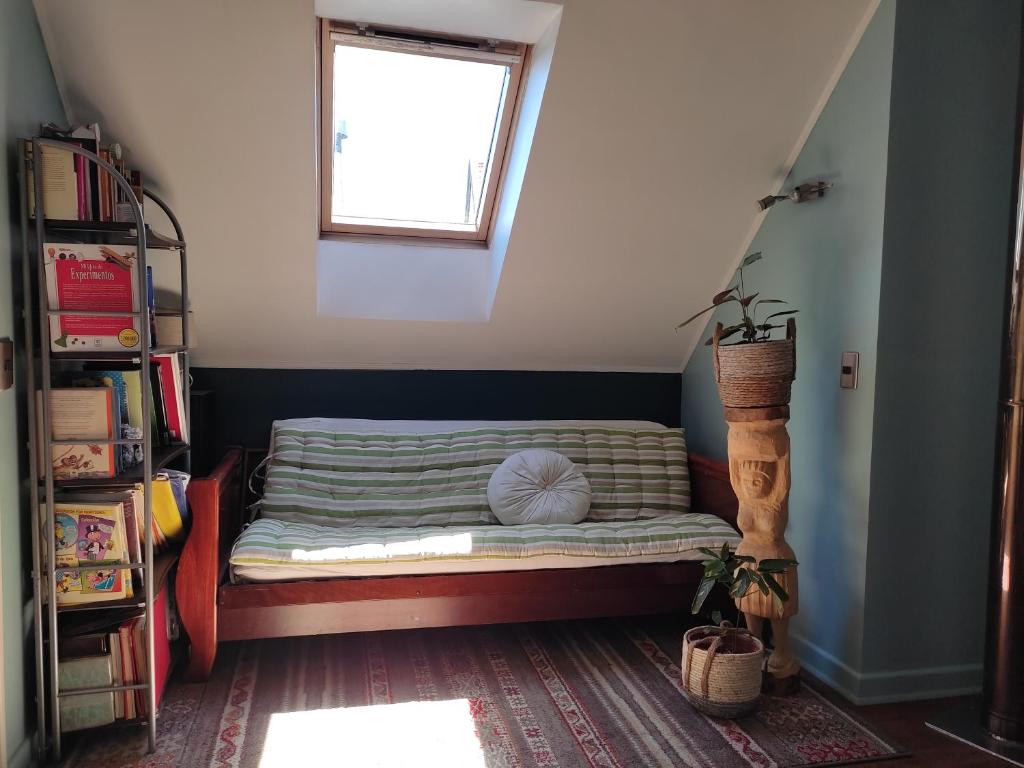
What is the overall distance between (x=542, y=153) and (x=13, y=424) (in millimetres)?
1873

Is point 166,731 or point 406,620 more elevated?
point 406,620

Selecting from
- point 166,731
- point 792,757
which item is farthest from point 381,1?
point 792,757

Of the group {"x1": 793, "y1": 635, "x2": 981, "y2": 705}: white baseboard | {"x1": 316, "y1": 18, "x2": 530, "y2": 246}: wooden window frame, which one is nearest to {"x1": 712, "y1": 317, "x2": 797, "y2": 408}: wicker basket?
{"x1": 793, "y1": 635, "x2": 981, "y2": 705}: white baseboard

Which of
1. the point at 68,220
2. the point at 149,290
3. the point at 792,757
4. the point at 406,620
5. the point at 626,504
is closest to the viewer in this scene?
the point at 68,220

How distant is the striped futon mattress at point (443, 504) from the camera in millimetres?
2646

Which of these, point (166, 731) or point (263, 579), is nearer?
point (166, 731)

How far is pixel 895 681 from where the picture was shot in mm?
2527

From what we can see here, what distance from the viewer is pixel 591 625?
10.3 ft

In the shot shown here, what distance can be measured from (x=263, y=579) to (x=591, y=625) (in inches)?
51.9

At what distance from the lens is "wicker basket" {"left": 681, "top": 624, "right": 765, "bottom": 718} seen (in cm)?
233

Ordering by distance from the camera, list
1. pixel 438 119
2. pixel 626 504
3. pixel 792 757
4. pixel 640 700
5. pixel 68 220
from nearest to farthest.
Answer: pixel 68 220, pixel 792 757, pixel 640 700, pixel 438 119, pixel 626 504

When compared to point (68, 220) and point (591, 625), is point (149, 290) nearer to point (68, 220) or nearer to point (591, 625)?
point (68, 220)

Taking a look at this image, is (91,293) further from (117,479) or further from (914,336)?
(914,336)

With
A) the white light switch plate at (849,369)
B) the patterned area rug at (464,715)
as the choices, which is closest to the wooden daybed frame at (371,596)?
the patterned area rug at (464,715)
